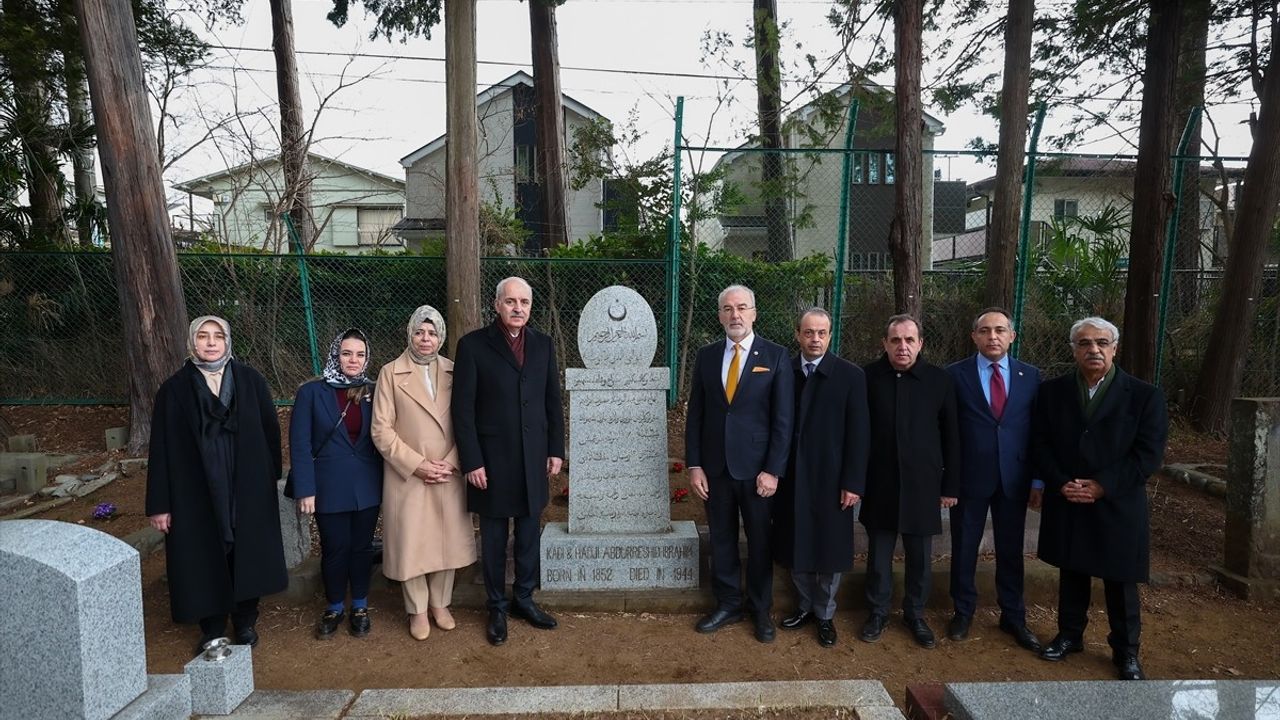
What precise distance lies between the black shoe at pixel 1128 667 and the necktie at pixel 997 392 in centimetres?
125

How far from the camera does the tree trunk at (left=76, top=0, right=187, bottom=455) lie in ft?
20.0

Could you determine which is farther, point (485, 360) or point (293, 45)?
point (293, 45)

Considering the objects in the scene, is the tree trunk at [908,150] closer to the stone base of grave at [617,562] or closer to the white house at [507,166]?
the stone base of grave at [617,562]

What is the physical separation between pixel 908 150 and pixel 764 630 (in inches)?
154

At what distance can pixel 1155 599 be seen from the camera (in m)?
4.22

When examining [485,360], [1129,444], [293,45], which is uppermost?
[293,45]

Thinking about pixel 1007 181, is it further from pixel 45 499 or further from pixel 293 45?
pixel 293 45

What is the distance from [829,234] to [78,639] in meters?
11.9

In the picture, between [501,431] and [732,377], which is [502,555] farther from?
[732,377]

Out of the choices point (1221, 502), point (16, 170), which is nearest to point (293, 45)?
point (16, 170)

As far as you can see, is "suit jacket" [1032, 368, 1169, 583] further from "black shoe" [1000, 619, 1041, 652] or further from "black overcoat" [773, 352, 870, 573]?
"black overcoat" [773, 352, 870, 573]

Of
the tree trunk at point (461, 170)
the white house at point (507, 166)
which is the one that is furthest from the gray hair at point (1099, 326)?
the white house at point (507, 166)

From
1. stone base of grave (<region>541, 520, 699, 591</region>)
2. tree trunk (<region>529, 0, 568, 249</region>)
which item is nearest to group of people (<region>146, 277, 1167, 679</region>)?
stone base of grave (<region>541, 520, 699, 591</region>)

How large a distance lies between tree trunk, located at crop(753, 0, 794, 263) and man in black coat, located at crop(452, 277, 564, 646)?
4.35 meters
